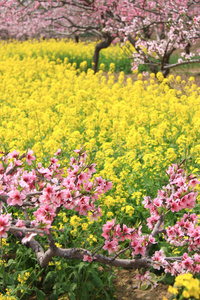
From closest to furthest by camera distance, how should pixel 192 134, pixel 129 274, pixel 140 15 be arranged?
pixel 129 274, pixel 192 134, pixel 140 15

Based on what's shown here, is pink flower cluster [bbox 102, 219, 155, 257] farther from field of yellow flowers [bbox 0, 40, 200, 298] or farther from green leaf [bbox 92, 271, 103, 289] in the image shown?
green leaf [bbox 92, 271, 103, 289]

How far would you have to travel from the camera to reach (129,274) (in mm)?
3488

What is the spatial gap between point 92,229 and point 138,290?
0.72 metres

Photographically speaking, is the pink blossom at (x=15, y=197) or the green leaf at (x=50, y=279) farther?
the green leaf at (x=50, y=279)

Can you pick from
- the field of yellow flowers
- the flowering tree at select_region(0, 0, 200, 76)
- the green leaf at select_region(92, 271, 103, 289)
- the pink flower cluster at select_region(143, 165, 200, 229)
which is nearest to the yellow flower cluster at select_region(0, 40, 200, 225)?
the field of yellow flowers

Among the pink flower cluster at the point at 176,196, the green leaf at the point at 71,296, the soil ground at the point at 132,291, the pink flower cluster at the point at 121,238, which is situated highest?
the pink flower cluster at the point at 176,196

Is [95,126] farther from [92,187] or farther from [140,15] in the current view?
[140,15]

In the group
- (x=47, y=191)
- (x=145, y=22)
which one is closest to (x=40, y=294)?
(x=47, y=191)

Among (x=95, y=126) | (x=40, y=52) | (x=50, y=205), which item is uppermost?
(x=50, y=205)

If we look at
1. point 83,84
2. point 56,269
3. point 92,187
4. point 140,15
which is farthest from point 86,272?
point 140,15

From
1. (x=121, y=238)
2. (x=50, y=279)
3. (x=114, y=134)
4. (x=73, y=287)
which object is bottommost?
(x=50, y=279)

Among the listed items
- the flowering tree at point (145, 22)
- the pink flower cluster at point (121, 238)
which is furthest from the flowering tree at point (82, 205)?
the flowering tree at point (145, 22)

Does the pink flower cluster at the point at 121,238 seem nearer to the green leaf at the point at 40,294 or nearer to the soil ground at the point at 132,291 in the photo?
the soil ground at the point at 132,291

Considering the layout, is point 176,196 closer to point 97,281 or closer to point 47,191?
point 47,191
